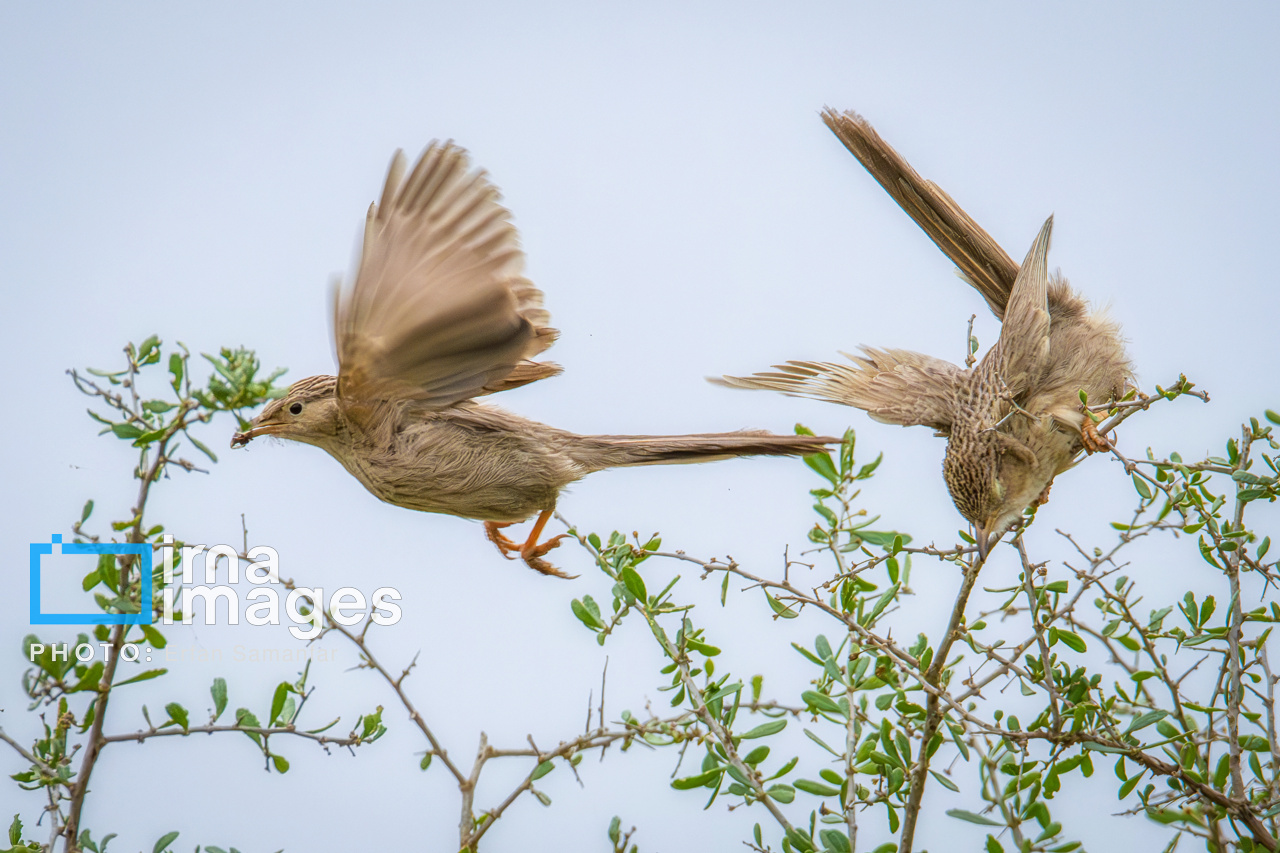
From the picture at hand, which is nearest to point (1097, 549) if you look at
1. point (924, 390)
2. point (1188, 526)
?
point (1188, 526)

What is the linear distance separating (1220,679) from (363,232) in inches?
71.6

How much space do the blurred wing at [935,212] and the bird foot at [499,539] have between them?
57.6 inches

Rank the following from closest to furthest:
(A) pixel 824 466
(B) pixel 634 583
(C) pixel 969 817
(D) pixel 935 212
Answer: (C) pixel 969 817, (B) pixel 634 583, (A) pixel 824 466, (D) pixel 935 212

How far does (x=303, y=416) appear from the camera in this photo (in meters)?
2.46

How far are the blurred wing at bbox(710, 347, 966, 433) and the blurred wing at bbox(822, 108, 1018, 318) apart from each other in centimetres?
30

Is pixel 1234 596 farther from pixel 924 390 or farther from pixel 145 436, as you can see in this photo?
pixel 145 436

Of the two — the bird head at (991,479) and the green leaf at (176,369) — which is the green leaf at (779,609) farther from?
the green leaf at (176,369)

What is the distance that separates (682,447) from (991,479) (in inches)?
33.4

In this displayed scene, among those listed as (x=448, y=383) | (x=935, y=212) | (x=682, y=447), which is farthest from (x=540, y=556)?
Result: (x=935, y=212)

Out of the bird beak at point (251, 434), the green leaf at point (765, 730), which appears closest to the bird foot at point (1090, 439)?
the green leaf at point (765, 730)

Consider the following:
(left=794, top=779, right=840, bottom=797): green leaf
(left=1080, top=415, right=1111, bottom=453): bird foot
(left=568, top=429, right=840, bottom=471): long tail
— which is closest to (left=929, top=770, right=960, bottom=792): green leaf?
(left=794, top=779, right=840, bottom=797): green leaf

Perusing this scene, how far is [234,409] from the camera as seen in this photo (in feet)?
5.32

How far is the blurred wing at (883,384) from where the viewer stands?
329cm

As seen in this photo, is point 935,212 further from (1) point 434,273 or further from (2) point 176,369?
(2) point 176,369
